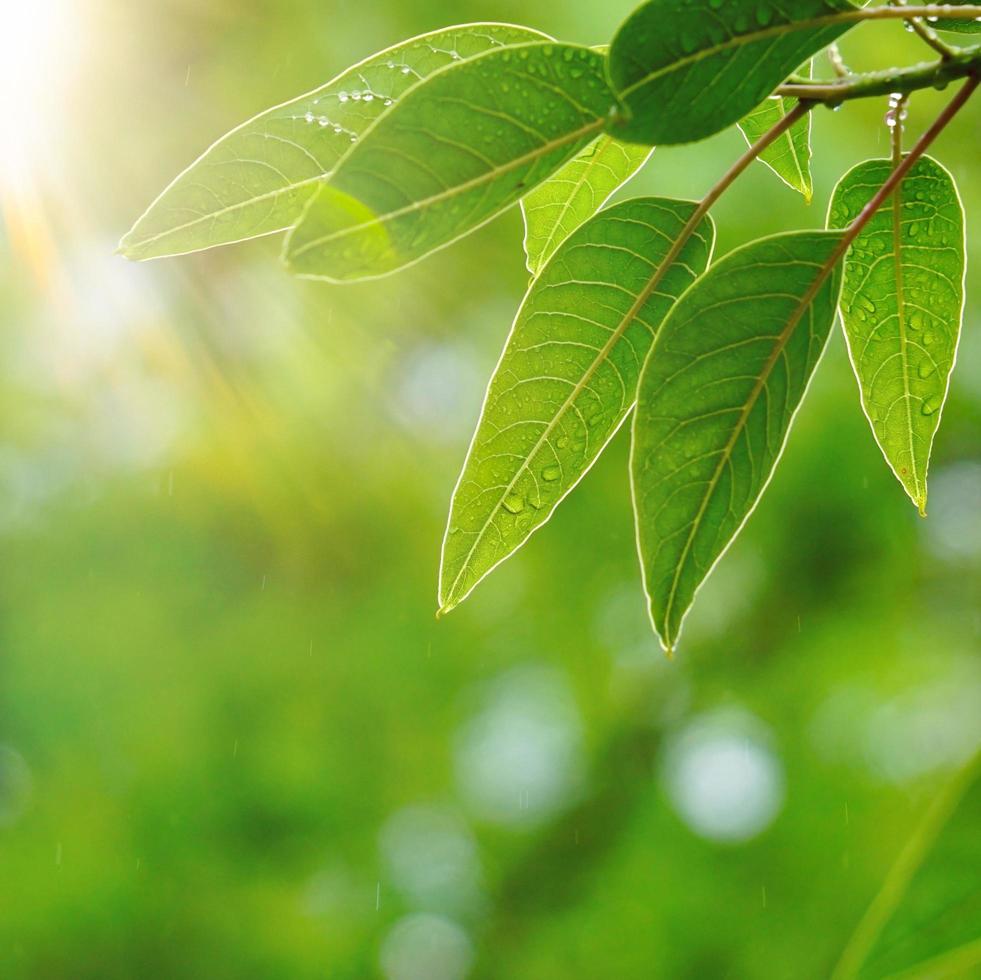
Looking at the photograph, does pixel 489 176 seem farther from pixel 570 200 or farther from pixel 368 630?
pixel 368 630

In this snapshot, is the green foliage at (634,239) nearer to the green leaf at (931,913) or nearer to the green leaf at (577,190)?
the green leaf at (577,190)

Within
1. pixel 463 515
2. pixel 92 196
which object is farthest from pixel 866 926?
pixel 92 196

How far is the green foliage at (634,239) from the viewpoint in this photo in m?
0.35

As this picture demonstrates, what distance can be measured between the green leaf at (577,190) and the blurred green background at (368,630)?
2.83 m

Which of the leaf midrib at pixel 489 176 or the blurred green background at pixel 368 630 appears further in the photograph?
the blurred green background at pixel 368 630

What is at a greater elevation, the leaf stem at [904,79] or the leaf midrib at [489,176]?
the leaf midrib at [489,176]

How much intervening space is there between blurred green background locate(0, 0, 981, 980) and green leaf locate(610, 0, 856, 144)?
2.98 m

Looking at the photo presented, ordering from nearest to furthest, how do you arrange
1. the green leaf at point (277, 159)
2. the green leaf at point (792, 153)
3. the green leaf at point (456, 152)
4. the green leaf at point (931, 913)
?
1. the green leaf at point (931, 913)
2. the green leaf at point (456, 152)
3. the green leaf at point (277, 159)
4. the green leaf at point (792, 153)

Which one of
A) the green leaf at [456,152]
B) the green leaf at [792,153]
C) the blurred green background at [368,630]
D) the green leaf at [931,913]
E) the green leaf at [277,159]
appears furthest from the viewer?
the blurred green background at [368,630]

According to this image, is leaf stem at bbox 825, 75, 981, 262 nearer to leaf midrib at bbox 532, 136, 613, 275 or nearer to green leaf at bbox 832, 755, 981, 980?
leaf midrib at bbox 532, 136, 613, 275

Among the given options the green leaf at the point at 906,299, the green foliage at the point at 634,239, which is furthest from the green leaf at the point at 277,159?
the green leaf at the point at 906,299

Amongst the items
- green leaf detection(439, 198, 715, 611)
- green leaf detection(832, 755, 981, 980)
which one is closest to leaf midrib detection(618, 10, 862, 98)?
green leaf detection(439, 198, 715, 611)

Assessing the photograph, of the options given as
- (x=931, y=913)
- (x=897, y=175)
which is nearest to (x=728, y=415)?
(x=897, y=175)

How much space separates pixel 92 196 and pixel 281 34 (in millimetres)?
965
